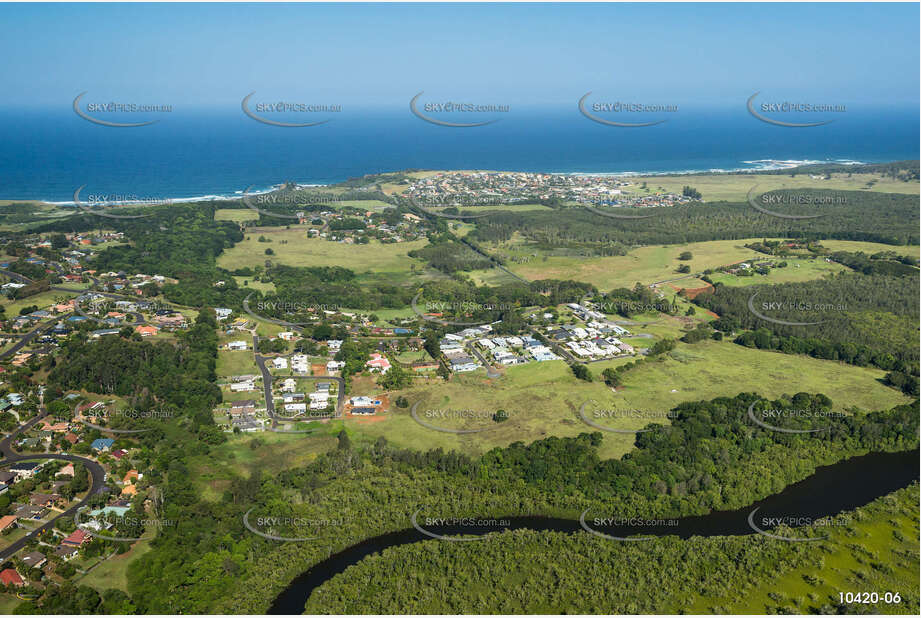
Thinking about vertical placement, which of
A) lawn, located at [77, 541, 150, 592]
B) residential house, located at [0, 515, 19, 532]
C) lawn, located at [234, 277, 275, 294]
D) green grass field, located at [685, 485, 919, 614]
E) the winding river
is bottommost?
green grass field, located at [685, 485, 919, 614]

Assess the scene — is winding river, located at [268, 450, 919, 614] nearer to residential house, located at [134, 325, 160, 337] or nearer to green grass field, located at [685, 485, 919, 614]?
green grass field, located at [685, 485, 919, 614]

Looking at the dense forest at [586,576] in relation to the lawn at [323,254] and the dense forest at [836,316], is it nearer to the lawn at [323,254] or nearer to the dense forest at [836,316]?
the dense forest at [836,316]

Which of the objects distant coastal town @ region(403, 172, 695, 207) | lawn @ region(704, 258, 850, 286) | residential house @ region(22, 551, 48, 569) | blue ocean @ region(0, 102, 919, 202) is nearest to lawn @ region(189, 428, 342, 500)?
residential house @ region(22, 551, 48, 569)

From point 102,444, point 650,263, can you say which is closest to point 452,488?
point 102,444

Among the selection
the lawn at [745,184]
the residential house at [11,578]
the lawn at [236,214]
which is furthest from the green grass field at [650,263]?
the residential house at [11,578]

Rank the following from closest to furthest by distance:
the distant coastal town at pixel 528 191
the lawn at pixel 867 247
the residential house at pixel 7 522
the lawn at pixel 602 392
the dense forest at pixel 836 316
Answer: the residential house at pixel 7 522, the lawn at pixel 602 392, the dense forest at pixel 836 316, the lawn at pixel 867 247, the distant coastal town at pixel 528 191

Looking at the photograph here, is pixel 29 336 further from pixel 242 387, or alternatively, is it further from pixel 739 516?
pixel 739 516
